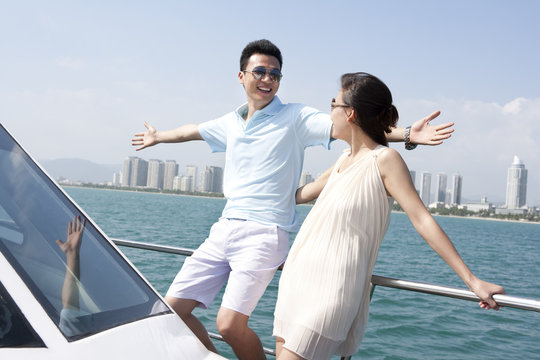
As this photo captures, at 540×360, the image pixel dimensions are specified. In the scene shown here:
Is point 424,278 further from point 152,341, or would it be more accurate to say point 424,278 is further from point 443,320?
point 152,341

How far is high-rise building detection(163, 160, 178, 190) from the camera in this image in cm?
15788

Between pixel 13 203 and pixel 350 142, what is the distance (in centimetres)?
125

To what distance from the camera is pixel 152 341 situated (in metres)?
A: 1.28

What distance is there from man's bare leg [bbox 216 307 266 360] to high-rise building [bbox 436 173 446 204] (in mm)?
175750

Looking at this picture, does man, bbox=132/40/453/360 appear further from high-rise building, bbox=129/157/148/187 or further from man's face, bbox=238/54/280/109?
high-rise building, bbox=129/157/148/187

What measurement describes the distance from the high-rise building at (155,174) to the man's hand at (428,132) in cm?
15860

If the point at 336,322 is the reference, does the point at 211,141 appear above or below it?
above

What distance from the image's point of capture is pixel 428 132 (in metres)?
2.12

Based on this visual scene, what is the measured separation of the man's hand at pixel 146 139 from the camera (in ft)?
10.4

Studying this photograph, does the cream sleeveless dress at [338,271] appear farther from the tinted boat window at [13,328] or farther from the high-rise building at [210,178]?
the high-rise building at [210,178]

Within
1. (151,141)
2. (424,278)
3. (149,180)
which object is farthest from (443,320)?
(149,180)

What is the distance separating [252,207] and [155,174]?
158794mm

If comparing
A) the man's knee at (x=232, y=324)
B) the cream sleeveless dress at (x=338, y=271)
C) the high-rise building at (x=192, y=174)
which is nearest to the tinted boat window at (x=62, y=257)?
the cream sleeveless dress at (x=338, y=271)

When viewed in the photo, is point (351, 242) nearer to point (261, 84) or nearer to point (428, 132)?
point (428, 132)
